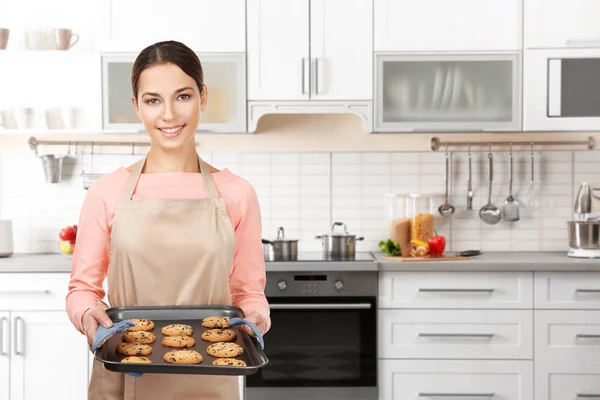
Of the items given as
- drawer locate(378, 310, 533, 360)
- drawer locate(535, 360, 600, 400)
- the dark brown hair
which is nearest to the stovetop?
drawer locate(378, 310, 533, 360)

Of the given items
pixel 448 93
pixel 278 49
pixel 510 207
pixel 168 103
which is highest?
pixel 278 49

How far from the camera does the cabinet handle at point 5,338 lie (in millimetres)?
3479

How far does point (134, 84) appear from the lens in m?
1.64

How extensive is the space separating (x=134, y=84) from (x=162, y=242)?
0.35m

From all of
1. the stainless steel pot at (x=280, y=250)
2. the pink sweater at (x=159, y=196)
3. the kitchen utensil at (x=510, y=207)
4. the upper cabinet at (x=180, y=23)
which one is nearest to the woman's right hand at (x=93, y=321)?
the pink sweater at (x=159, y=196)

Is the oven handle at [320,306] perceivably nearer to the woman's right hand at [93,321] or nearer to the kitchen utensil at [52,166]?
the kitchen utensil at [52,166]

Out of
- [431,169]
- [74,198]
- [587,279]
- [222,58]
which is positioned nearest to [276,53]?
[222,58]

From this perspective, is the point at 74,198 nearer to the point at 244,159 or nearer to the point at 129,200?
the point at 244,159

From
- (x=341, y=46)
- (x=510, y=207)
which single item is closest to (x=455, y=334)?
(x=510, y=207)

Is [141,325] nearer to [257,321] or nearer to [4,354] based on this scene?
[257,321]

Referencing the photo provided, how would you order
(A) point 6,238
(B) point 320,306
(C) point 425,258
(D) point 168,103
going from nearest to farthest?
(D) point 168,103, (B) point 320,306, (C) point 425,258, (A) point 6,238

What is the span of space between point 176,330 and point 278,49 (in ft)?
7.58

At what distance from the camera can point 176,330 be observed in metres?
1.66

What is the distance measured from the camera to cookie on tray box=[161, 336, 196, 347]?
1652 millimetres
